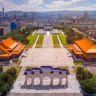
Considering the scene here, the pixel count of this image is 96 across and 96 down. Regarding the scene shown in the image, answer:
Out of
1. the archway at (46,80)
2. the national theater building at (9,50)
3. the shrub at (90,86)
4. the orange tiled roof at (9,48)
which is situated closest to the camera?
the shrub at (90,86)

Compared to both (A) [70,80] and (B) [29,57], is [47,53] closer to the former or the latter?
(B) [29,57]

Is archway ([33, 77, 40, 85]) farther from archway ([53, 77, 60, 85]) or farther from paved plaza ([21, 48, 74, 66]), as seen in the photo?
paved plaza ([21, 48, 74, 66])

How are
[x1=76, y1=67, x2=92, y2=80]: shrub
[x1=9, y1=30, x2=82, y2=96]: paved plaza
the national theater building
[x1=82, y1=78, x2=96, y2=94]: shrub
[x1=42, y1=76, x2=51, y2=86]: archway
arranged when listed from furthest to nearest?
the national theater building, [x1=76, y1=67, x2=92, y2=80]: shrub, [x1=42, y1=76, x2=51, y2=86]: archway, [x1=9, y1=30, x2=82, y2=96]: paved plaza, [x1=82, y1=78, x2=96, y2=94]: shrub

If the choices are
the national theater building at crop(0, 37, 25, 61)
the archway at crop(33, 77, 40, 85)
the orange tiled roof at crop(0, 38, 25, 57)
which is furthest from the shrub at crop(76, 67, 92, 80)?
the orange tiled roof at crop(0, 38, 25, 57)

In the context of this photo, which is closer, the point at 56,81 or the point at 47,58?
the point at 56,81

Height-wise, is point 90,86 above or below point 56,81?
above

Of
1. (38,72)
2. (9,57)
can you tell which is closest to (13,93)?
(38,72)

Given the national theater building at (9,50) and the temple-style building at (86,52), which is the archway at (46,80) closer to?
the temple-style building at (86,52)

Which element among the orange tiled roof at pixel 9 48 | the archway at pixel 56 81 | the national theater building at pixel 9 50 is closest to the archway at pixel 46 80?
the archway at pixel 56 81

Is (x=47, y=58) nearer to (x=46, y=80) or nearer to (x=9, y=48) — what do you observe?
(x=9, y=48)

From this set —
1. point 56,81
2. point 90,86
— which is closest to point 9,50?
point 56,81

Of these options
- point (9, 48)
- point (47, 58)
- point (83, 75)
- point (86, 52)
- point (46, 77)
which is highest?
point (86, 52)
